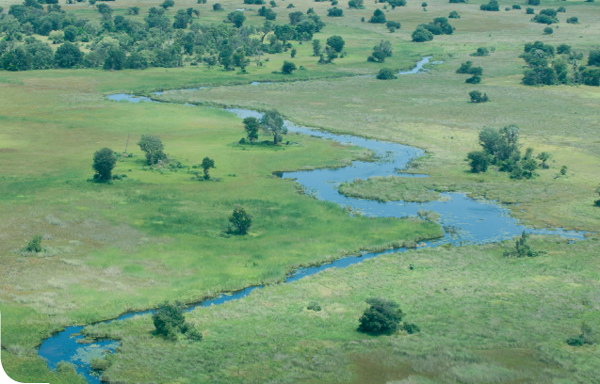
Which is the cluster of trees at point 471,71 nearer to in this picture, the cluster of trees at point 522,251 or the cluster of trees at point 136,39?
the cluster of trees at point 136,39

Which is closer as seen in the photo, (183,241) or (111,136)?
(183,241)

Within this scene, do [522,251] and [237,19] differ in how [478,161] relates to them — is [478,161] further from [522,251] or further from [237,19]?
[237,19]

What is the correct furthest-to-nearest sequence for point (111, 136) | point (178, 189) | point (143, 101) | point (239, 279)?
1. point (143, 101)
2. point (111, 136)
3. point (178, 189)
4. point (239, 279)

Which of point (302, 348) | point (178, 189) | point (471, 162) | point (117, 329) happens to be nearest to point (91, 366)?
point (117, 329)

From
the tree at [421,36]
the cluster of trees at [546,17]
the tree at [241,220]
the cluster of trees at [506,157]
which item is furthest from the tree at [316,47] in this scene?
the tree at [241,220]

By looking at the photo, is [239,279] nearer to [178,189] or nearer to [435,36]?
[178,189]

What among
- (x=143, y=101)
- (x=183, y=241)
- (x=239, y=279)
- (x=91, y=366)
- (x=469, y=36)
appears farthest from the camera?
(x=469, y=36)

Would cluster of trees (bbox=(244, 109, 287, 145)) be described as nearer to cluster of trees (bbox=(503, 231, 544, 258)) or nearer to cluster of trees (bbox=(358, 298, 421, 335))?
cluster of trees (bbox=(503, 231, 544, 258))
